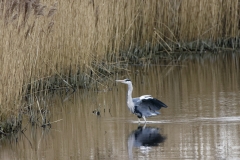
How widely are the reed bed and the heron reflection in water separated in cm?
132

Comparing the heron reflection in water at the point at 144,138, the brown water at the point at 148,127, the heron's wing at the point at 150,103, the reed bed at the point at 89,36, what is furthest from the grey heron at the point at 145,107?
the reed bed at the point at 89,36

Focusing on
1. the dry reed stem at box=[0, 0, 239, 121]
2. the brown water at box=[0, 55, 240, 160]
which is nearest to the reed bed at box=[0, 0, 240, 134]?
the dry reed stem at box=[0, 0, 239, 121]

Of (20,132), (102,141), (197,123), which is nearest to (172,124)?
(197,123)

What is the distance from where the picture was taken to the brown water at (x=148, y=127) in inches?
260

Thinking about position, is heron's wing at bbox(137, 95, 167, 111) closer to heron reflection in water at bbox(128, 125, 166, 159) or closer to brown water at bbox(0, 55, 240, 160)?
brown water at bbox(0, 55, 240, 160)

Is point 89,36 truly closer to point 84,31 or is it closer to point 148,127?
point 84,31

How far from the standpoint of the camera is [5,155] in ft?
22.3

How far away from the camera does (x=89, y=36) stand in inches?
421

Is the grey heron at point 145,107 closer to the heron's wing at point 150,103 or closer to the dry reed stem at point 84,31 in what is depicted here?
the heron's wing at point 150,103

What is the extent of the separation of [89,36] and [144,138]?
145 inches

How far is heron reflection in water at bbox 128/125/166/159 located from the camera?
6883 millimetres

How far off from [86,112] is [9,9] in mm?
1714

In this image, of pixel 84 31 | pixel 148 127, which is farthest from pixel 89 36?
pixel 148 127

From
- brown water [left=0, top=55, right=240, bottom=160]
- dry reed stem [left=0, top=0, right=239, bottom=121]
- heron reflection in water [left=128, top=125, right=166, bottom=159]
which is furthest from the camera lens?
dry reed stem [left=0, top=0, right=239, bottom=121]
